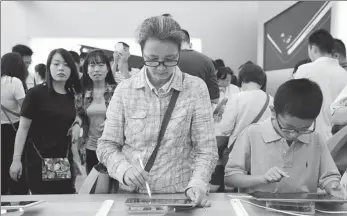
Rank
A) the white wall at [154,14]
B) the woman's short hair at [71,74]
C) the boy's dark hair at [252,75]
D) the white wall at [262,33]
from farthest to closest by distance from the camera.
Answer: the white wall at [154,14], the white wall at [262,33], the boy's dark hair at [252,75], the woman's short hair at [71,74]

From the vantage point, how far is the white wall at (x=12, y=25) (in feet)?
26.8

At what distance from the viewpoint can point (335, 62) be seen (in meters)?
2.94

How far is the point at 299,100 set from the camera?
1542mm

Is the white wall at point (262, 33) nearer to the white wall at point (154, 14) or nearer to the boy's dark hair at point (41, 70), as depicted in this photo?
the white wall at point (154, 14)

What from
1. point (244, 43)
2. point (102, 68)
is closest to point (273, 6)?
point (244, 43)

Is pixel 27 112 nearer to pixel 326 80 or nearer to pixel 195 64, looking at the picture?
pixel 195 64

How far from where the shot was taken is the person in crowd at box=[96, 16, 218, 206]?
1.51 m

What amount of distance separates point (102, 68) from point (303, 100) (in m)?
1.62

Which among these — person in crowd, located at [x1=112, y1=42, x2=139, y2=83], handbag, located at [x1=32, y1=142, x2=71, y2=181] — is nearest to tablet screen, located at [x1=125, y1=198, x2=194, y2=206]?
handbag, located at [x1=32, y1=142, x2=71, y2=181]

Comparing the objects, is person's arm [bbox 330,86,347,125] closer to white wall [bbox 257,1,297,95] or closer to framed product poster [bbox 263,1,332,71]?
framed product poster [bbox 263,1,332,71]

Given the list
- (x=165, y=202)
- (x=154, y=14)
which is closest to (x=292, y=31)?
(x=154, y=14)

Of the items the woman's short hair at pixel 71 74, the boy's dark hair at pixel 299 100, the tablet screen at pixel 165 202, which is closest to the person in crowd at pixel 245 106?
the woman's short hair at pixel 71 74

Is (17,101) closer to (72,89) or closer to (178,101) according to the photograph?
(72,89)

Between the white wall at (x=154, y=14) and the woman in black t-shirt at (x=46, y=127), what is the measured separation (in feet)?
22.3
